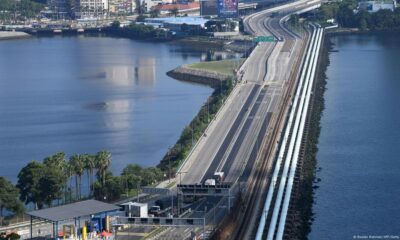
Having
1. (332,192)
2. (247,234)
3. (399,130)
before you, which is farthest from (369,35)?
(247,234)

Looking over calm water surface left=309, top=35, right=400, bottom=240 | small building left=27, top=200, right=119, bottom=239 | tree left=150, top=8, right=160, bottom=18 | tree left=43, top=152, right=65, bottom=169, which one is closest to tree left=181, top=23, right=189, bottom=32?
tree left=150, top=8, right=160, bottom=18

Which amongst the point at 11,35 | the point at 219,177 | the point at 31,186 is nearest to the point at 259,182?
the point at 219,177

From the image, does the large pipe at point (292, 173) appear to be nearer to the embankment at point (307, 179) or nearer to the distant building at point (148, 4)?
the embankment at point (307, 179)

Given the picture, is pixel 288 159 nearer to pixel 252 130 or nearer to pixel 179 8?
pixel 252 130

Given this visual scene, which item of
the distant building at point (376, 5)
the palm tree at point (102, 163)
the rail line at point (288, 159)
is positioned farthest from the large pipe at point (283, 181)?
the distant building at point (376, 5)

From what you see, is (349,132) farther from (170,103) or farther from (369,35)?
(369,35)
